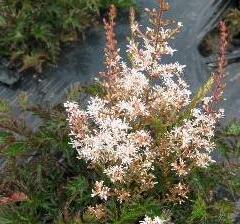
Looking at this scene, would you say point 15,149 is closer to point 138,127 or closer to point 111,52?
point 138,127

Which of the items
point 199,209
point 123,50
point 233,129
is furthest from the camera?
point 123,50

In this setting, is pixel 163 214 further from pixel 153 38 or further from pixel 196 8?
pixel 196 8

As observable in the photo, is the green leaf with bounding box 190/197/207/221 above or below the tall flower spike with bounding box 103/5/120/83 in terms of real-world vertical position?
below

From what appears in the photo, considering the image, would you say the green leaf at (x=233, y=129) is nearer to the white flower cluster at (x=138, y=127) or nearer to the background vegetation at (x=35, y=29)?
the white flower cluster at (x=138, y=127)

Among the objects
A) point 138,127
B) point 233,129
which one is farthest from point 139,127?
point 233,129

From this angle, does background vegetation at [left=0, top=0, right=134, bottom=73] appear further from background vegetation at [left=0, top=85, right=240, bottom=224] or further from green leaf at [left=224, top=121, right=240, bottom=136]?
green leaf at [left=224, top=121, right=240, bottom=136]

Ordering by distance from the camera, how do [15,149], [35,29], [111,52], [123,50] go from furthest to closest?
[123,50]
[35,29]
[15,149]
[111,52]

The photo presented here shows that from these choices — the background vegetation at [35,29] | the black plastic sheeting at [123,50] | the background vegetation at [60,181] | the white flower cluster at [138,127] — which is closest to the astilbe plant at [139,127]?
the white flower cluster at [138,127]

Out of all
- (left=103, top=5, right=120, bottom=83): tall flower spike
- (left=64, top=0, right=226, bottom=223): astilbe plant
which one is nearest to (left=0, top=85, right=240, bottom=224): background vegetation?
(left=64, top=0, right=226, bottom=223): astilbe plant
